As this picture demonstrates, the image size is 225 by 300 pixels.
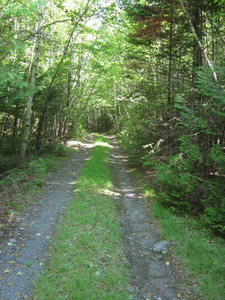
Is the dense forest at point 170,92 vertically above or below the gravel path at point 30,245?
above

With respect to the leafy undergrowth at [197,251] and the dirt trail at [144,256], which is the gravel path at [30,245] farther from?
the leafy undergrowth at [197,251]

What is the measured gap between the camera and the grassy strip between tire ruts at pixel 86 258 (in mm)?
3139

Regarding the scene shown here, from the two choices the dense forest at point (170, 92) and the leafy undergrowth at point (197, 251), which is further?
the dense forest at point (170, 92)

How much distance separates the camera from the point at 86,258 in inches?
152

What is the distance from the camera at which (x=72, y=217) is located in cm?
532

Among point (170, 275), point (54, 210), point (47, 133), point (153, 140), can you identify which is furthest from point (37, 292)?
point (47, 133)

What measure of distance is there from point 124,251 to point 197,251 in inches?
56.6

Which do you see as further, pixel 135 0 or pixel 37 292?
pixel 135 0

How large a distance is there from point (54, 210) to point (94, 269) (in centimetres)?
245

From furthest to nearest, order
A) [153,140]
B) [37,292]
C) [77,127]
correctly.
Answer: [77,127]
[153,140]
[37,292]

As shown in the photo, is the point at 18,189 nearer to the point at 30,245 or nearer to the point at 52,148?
the point at 30,245

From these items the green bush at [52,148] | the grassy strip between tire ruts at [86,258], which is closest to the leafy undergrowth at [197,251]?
the grassy strip between tire ruts at [86,258]

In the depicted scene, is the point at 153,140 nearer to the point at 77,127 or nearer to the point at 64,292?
the point at 64,292

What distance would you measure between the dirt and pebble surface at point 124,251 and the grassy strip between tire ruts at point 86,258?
6.9 inches
